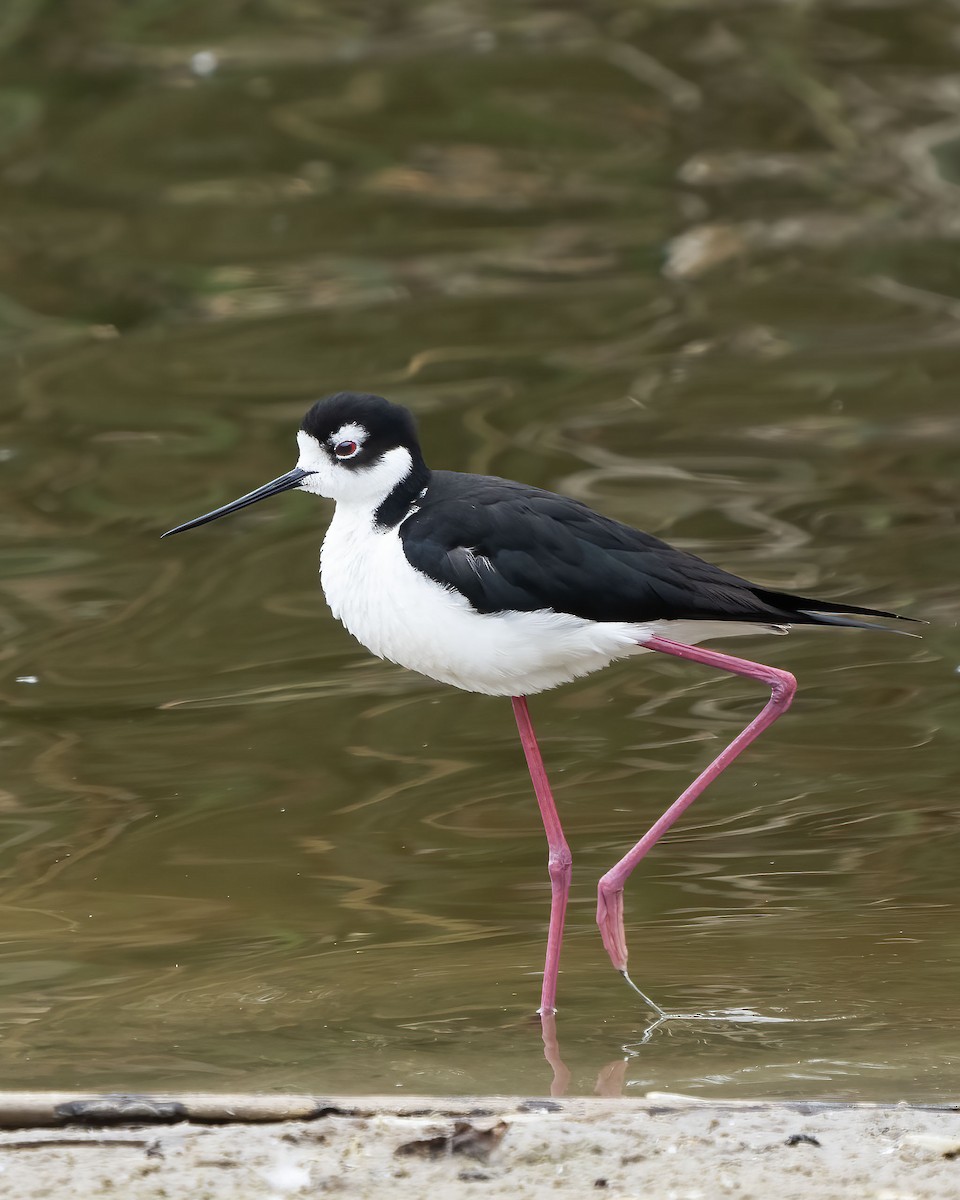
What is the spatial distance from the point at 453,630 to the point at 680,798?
2.40ft

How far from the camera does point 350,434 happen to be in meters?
4.74

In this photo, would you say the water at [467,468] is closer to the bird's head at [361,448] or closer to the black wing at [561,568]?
the black wing at [561,568]

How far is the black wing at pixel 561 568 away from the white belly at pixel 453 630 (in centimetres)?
3

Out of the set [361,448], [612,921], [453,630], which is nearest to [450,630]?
[453,630]

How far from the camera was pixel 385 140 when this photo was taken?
11.9 metres

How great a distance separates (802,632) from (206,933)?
2.90m

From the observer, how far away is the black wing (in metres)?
4.54

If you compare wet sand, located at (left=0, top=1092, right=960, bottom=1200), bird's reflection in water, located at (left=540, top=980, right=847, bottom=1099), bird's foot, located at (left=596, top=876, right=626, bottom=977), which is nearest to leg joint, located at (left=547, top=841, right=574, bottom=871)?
bird's foot, located at (left=596, top=876, right=626, bottom=977)

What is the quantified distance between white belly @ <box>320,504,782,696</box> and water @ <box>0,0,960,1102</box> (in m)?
0.74

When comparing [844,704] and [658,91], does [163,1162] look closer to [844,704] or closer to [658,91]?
[844,704]

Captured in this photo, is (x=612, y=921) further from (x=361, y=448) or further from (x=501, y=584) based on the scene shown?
(x=361, y=448)

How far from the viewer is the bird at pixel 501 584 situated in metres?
4.55

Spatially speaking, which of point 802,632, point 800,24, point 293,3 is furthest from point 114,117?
point 802,632

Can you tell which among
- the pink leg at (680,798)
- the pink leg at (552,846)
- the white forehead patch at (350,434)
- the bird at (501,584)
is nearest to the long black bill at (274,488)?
the bird at (501,584)
